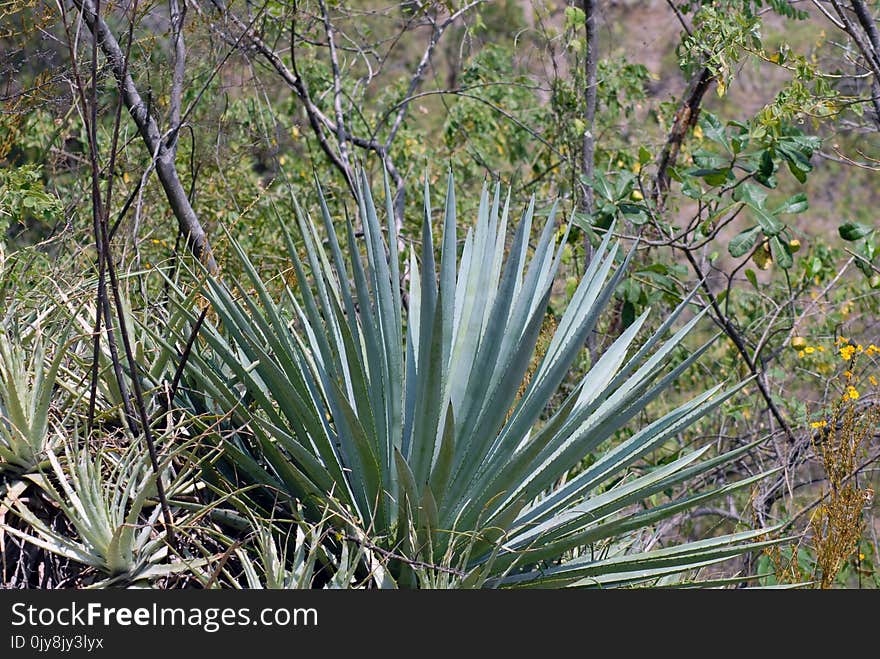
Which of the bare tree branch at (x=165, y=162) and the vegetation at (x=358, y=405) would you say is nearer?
the vegetation at (x=358, y=405)

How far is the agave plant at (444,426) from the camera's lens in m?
2.32

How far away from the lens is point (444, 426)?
2.39m

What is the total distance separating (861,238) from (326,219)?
8.07 feet

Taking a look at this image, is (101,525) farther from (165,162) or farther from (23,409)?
(165,162)

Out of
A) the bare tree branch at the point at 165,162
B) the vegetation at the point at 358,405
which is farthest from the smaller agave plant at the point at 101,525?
the bare tree branch at the point at 165,162

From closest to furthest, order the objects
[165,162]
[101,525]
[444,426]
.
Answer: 1. [101,525]
2. [444,426]
3. [165,162]

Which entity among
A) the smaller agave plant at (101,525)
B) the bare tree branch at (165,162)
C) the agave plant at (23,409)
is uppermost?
the bare tree branch at (165,162)

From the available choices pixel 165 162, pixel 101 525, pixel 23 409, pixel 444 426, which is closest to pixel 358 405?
pixel 444 426

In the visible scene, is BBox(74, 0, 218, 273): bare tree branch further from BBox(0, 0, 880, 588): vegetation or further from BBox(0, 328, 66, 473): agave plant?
BBox(0, 328, 66, 473): agave plant

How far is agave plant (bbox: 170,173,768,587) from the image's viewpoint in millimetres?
2324

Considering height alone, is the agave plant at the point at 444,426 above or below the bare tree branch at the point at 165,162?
below

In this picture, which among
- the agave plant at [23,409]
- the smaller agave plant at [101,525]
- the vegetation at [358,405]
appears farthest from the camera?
the agave plant at [23,409]

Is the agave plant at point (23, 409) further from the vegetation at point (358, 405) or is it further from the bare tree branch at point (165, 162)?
the bare tree branch at point (165, 162)

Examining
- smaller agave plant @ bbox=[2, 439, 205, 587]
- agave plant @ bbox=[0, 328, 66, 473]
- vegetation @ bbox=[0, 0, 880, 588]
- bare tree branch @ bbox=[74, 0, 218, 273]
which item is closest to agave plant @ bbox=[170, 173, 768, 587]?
vegetation @ bbox=[0, 0, 880, 588]
